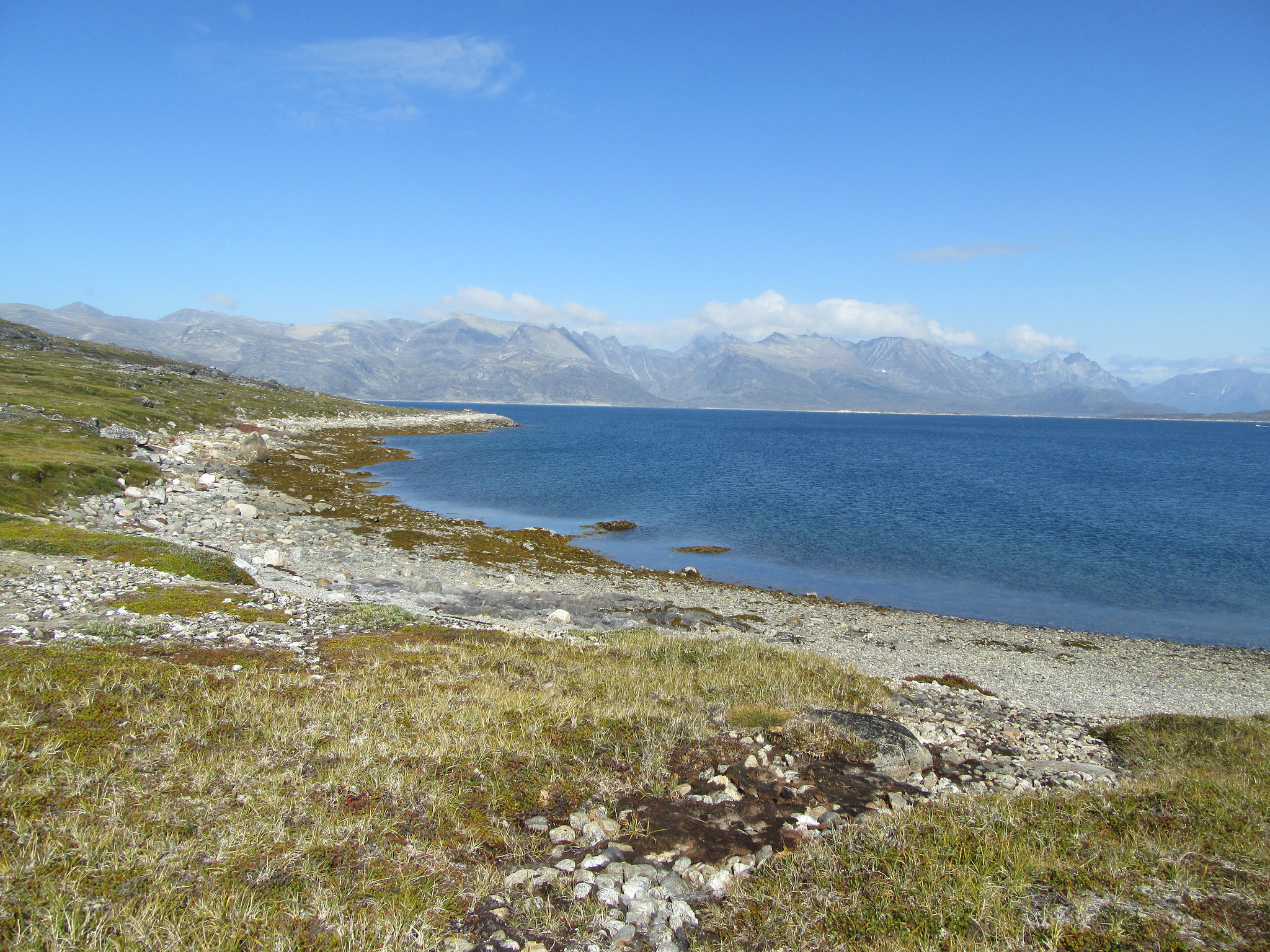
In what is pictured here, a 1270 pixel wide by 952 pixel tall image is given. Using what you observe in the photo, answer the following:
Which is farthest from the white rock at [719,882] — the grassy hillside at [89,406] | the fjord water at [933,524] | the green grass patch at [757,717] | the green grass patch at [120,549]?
the grassy hillside at [89,406]

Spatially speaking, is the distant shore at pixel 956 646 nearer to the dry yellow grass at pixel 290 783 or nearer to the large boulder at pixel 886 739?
the large boulder at pixel 886 739

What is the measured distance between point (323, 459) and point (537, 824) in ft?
287

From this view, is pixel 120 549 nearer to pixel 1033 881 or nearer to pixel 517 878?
pixel 517 878

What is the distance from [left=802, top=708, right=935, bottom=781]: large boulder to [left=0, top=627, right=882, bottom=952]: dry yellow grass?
1.26m

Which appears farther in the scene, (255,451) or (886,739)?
(255,451)

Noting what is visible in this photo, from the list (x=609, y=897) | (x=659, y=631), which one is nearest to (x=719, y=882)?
(x=609, y=897)

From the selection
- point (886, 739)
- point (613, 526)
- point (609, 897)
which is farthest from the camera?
point (613, 526)

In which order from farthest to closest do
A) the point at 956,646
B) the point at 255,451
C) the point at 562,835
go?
the point at 255,451 < the point at 956,646 < the point at 562,835

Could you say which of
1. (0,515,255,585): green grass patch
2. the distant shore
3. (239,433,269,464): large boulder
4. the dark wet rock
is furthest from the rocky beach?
(239,433,269,464): large boulder

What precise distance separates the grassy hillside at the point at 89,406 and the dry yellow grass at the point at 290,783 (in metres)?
29.4

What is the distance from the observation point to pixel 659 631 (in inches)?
1126

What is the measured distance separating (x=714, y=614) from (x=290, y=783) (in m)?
24.9

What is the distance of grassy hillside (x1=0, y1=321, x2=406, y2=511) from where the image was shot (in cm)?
3703

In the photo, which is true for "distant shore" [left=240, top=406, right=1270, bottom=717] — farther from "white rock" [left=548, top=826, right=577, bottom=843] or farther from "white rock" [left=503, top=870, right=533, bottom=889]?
"white rock" [left=503, top=870, right=533, bottom=889]
